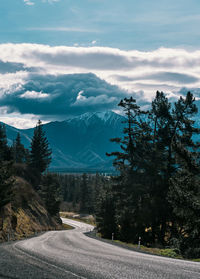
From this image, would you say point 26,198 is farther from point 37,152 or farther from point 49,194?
point 37,152

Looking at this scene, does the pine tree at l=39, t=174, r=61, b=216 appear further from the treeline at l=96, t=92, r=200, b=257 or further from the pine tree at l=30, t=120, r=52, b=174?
the treeline at l=96, t=92, r=200, b=257

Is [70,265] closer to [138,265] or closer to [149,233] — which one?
[138,265]

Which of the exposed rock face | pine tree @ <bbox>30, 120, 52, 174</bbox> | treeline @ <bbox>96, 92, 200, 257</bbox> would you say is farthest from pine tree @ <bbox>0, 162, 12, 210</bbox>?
pine tree @ <bbox>30, 120, 52, 174</bbox>

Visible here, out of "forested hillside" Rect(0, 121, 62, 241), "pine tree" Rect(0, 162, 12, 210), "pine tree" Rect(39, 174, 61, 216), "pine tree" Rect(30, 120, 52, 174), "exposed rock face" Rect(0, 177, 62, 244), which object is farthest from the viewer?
"pine tree" Rect(30, 120, 52, 174)

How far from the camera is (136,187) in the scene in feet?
116

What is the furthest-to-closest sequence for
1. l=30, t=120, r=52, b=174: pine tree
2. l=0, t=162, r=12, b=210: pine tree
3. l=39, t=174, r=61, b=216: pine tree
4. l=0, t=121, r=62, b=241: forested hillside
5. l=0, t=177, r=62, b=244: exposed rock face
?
l=30, t=120, r=52, b=174: pine tree
l=39, t=174, r=61, b=216: pine tree
l=0, t=177, r=62, b=244: exposed rock face
l=0, t=121, r=62, b=241: forested hillside
l=0, t=162, r=12, b=210: pine tree

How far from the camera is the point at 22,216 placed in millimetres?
50750

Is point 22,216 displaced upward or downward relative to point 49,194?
downward

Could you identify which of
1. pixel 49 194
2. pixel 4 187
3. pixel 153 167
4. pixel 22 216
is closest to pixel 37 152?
pixel 49 194

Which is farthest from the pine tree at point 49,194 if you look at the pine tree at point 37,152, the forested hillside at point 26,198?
the pine tree at point 37,152

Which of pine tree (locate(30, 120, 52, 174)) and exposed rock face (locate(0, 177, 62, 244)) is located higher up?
pine tree (locate(30, 120, 52, 174))

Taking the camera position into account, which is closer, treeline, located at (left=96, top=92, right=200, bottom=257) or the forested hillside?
treeline, located at (left=96, top=92, right=200, bottom=257)

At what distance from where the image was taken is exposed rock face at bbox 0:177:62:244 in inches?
1539

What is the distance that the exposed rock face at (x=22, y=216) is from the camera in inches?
1539
